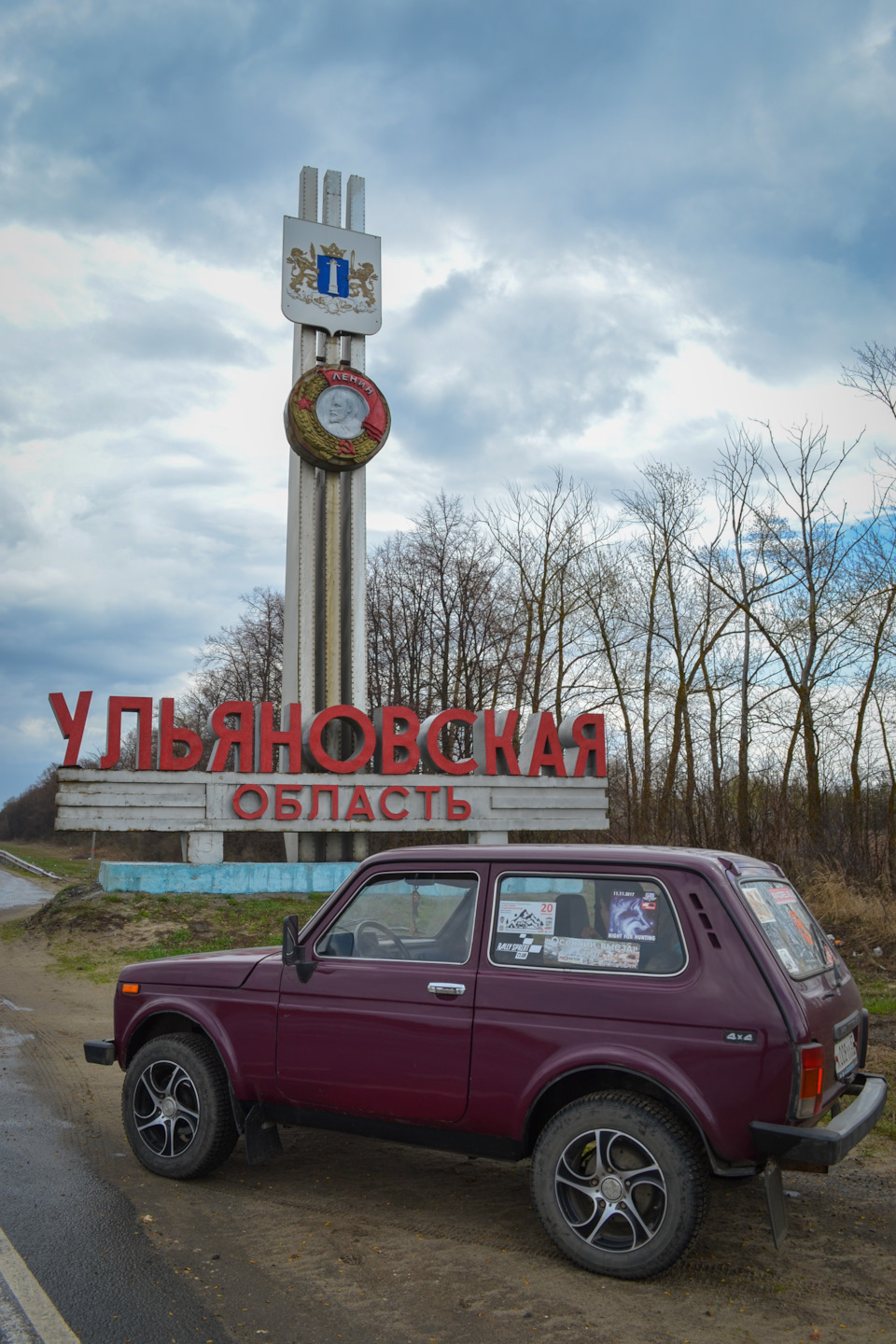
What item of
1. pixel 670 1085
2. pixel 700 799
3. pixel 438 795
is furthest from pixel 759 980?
pixel 700 799

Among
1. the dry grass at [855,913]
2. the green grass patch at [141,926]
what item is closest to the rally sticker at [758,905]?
the dry grass at [855,913]

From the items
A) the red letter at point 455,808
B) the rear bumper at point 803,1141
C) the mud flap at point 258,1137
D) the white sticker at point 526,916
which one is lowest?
the mud flap at point 258,1137

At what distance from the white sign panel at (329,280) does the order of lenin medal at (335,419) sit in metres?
1.25

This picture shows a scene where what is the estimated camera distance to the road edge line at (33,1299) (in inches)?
145

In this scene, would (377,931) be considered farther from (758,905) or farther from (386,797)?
(386,797)

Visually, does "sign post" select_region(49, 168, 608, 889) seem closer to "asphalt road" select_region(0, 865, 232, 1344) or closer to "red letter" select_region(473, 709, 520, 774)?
"red letter" select_region(473, 709, 520, 774)

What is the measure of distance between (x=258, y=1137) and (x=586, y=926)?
2.23m

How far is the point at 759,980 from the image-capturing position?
4.08m

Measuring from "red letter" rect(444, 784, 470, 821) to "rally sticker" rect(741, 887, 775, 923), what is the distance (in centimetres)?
1779

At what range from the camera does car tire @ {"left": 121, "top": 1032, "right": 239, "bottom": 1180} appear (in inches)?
210

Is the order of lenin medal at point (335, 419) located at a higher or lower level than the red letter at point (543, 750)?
higher

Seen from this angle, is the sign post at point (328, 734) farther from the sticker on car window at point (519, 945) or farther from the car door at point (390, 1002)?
the sticker on car window at point (519, 945)

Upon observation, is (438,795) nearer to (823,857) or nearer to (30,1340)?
(823,857)

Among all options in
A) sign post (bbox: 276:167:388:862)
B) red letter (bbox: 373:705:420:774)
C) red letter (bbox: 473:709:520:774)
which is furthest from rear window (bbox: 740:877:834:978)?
sign post (bbox: 276:167:388:862)
